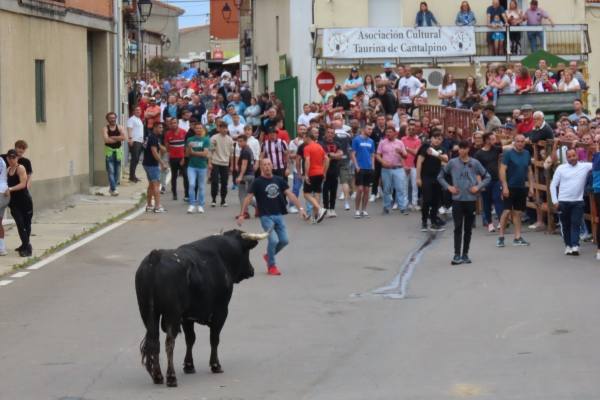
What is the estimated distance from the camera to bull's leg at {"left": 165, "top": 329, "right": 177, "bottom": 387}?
11.0m

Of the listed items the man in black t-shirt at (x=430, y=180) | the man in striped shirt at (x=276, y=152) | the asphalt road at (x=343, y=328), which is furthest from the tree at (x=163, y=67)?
the asphalt road at (x=343, y=328)

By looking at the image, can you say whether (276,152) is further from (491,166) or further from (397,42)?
(397,42)

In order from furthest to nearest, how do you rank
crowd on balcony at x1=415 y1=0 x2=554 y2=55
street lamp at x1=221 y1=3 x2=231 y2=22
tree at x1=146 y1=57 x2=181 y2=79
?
tree at x1=146 y1=57 x2=181 y2=79 < street lamp at x1=221 y1=3 x2=231 y2=22 < crowd on balcony at x1=415 y1=0 x2=554 y2=55

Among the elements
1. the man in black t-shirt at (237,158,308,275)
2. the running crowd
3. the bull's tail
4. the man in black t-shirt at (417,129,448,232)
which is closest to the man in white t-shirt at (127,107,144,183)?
the running crowd

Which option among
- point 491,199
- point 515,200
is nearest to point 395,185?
point 491,199

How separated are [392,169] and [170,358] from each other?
1515 centimetres

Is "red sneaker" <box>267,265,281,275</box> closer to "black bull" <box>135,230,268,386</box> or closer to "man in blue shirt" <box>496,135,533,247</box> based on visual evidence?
"man in blue shirt" <box>496,135,533,247</box>

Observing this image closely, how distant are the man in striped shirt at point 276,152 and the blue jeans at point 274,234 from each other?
687 centimetres

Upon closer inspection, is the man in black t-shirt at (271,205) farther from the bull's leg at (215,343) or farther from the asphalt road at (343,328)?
the bull's leg at (215,343)

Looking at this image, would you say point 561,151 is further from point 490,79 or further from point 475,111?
point 490,79

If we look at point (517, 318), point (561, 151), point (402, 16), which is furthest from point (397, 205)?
point (402, 16)

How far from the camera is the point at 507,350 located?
491 inches

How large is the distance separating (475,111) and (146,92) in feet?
64.7

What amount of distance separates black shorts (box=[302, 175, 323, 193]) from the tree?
4729 cm
